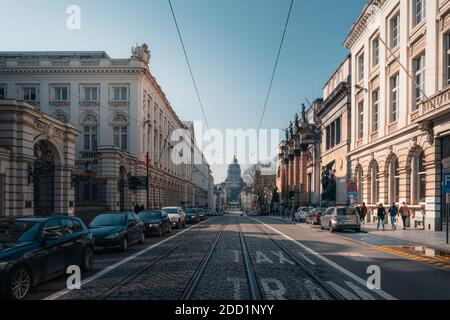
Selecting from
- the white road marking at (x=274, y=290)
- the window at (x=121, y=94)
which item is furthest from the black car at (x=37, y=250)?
the window at (x=121, y=94)

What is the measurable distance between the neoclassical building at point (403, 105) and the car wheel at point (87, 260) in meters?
15.5

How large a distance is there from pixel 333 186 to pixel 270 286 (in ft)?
137

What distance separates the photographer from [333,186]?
161 feet

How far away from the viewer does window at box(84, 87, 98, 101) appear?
52.4 meters

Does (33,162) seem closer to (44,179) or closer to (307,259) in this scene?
(44,179)

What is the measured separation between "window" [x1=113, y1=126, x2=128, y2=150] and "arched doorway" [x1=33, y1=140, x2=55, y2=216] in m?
27.3

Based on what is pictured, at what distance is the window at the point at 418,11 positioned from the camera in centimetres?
2705

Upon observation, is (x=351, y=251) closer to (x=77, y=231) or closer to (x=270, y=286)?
(x=270, y=286)

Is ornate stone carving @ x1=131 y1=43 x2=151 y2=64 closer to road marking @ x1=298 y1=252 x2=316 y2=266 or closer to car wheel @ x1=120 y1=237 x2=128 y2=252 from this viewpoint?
car wheel @ x1=120 y1=237 x2=128 y2=252

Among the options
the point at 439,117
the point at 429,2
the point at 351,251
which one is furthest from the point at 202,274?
the point at 429,2

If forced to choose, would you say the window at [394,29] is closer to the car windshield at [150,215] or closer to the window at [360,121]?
the window at [360,121]

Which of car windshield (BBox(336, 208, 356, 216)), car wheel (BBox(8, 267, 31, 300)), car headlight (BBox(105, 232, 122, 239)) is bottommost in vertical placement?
car windshield (BBox(336, 208, 356, 216))

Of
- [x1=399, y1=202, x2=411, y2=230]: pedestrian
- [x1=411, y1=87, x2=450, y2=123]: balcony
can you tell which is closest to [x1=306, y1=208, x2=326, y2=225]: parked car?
[x1=399, y1=202, x2=411, y2=230]: pedestrian

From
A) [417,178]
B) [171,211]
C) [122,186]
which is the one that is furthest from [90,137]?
[417,178]
